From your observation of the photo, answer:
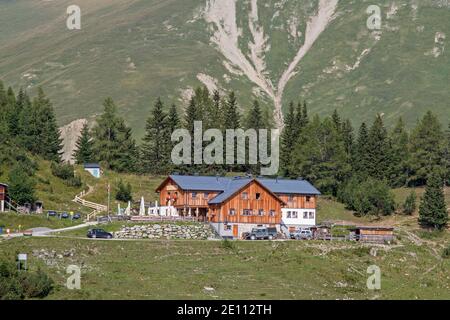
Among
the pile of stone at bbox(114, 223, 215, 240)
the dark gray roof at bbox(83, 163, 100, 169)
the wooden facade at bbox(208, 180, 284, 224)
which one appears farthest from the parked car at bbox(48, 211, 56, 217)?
the dark gray roof at bbox(83, 163, 100, 169)

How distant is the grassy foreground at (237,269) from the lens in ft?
228

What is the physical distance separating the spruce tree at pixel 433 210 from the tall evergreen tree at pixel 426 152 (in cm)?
2852

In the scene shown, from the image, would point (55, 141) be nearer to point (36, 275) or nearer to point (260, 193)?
point (260, 193)

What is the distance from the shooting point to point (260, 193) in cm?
10831

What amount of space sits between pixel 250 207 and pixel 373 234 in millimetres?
15643

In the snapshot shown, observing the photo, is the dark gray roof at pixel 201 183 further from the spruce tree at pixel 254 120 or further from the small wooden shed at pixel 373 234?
the spruce tree at pixel 254 120

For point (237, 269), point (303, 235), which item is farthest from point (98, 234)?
point (303, 235)

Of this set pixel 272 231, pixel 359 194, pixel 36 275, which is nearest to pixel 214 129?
pixel 359 194

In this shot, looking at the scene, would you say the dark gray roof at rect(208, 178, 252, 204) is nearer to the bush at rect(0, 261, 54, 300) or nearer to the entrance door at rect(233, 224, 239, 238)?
the entrance door at rect(233, 224, 239, 238)

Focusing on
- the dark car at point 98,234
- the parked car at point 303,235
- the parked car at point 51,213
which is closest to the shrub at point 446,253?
the parked car at point 303,235

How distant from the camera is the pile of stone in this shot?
95.3 m

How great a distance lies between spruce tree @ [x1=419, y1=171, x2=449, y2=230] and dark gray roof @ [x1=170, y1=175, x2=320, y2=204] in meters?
13.7

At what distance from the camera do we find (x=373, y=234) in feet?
324

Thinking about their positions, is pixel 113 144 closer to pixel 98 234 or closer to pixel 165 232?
pixel 165 232
